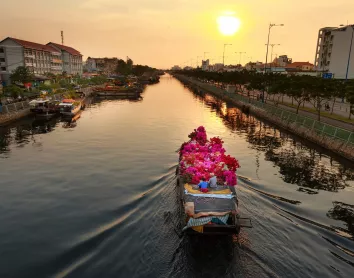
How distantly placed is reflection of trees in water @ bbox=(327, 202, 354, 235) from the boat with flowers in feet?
25.3

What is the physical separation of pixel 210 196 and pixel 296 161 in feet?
72.9

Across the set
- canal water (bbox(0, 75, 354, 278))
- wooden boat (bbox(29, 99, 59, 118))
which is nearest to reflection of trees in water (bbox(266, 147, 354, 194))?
canal water (bbox(0, 75, 354, 278))

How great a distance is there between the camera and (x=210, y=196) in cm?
1816

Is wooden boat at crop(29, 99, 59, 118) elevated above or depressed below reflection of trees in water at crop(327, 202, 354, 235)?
above

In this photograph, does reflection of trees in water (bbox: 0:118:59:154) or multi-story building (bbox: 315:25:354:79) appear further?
multi-story building (bbox: 315:25:354:79)

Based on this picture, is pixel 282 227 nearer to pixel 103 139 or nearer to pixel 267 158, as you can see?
pixel 267 158

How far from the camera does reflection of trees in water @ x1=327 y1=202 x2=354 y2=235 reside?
20875 mm

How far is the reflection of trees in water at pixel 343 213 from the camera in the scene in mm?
20875

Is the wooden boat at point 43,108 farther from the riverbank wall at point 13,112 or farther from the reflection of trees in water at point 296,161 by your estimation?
the reflection of trees in water at point 296,161

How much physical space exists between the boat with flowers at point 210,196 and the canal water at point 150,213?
128 centimetres

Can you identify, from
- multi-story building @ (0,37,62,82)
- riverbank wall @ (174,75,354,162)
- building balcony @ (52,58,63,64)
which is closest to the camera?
riverbank wall @ (174,75,354,162)

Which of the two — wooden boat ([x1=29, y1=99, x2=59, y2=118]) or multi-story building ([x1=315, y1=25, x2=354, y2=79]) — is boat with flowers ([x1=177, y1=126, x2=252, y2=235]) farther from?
multi-story building ([x1=315, y1=25, x2=354, y2=79])

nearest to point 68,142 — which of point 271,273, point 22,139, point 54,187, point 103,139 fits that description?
point 103,139

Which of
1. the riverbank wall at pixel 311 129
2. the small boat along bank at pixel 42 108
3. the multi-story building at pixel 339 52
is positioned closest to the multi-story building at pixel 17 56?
the small boat along bank at pixel 42 108
